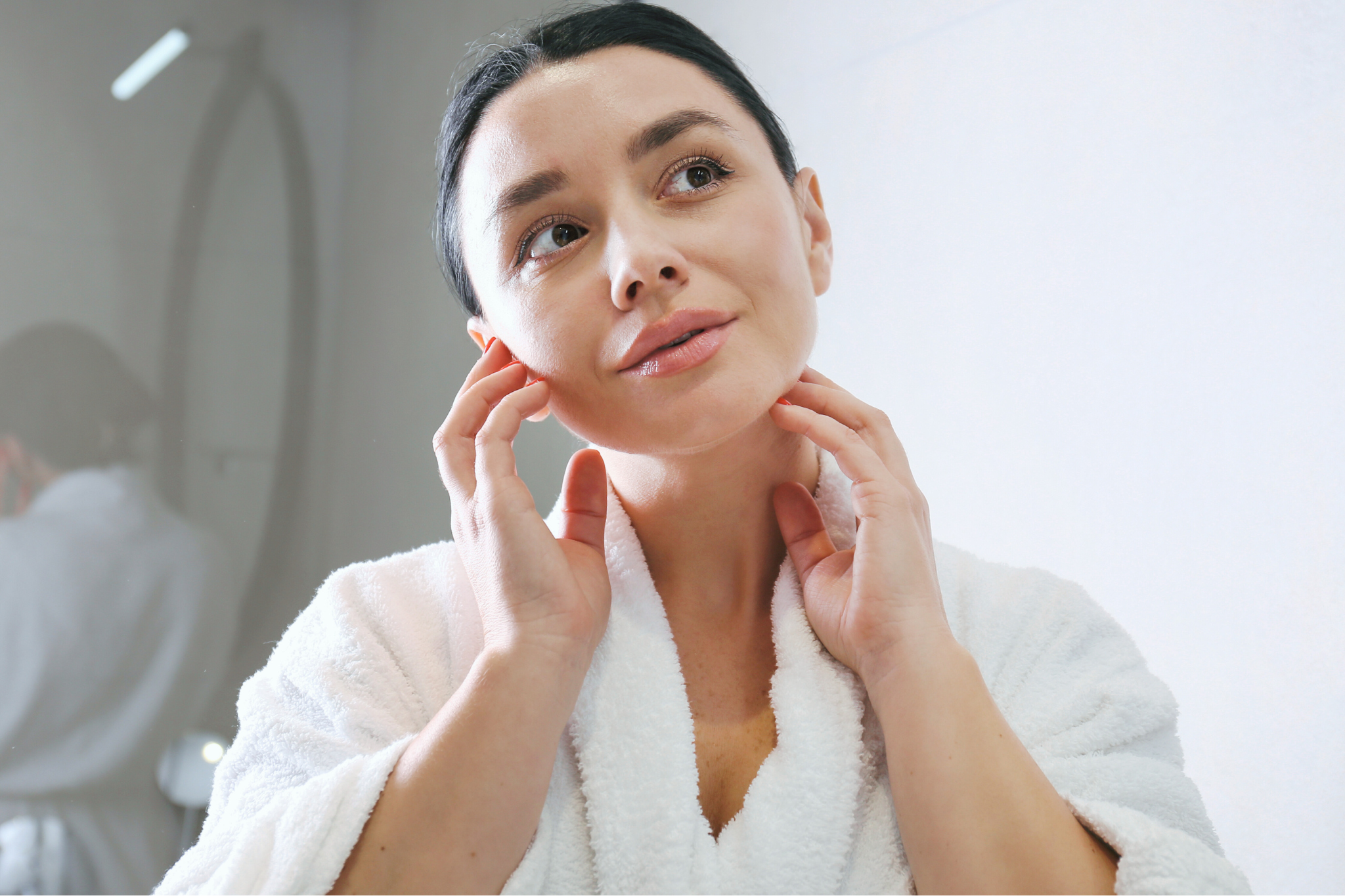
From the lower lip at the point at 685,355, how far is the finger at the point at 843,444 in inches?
4.1

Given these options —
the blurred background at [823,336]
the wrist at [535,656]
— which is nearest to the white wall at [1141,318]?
the blurred background at [823,336]

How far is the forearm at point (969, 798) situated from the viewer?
1.98ft

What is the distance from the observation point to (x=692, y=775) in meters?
0.68

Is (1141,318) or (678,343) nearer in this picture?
(678,343)

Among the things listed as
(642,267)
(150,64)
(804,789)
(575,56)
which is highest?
(150,64)

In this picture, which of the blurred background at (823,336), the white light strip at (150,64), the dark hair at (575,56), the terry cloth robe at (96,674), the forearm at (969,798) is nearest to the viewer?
the forearm at (969,798)

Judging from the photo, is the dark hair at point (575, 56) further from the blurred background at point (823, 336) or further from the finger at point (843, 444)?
the blurred background at point (823, 336)

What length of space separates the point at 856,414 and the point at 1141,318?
0.46m

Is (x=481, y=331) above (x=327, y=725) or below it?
above

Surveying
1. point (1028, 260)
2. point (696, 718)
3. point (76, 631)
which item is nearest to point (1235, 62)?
point (1028, 260)

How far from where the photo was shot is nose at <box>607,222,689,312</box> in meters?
0.69

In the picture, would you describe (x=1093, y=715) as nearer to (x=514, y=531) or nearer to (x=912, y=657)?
(x=912, y=657)

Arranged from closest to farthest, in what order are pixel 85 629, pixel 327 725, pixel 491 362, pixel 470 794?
pixel 470 794
pixel 327 725
pixel 491 362
pixel 85 629

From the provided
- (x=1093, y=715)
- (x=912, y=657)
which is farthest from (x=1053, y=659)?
(x=912, y=657)
